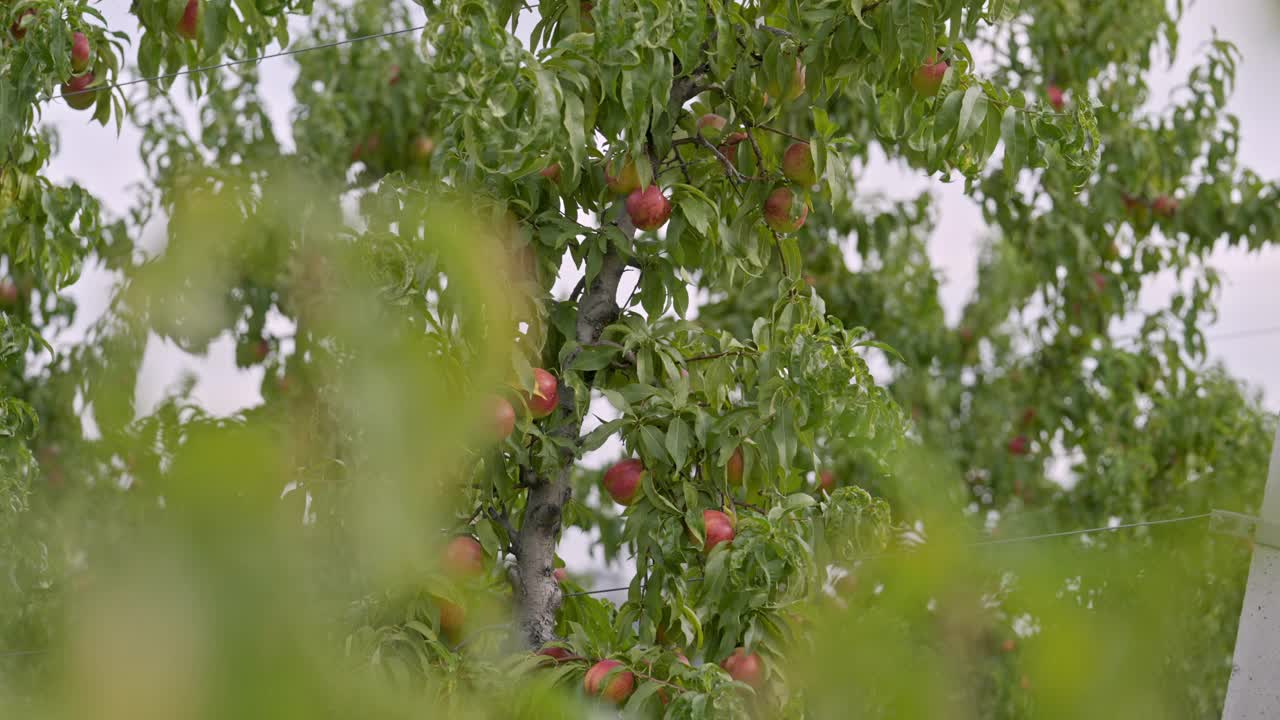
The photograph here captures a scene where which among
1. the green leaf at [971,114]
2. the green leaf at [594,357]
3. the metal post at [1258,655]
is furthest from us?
the green leaf at [594,357]

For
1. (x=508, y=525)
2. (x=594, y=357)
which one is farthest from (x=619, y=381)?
(x=508, y=525)

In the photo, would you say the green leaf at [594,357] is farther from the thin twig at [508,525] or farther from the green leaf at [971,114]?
the green leaf at [971,114]

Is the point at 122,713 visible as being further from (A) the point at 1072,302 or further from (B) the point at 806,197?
(A) the point at 1072,302

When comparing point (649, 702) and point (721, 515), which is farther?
point (721, 515)

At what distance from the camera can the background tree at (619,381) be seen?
0.16 metres

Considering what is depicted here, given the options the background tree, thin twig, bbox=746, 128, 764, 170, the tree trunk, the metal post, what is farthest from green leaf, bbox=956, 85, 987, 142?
the metal post

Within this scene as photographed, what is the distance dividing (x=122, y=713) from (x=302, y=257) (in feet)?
0.40

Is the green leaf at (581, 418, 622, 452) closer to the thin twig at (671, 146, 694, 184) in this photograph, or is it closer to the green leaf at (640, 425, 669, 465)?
the green leaf at (640, 425, 669, 465)

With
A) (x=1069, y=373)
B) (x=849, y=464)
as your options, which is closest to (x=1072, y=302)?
(x=1069, y=373)

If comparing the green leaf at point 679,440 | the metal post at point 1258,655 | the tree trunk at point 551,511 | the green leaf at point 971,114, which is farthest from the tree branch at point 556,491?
the metal post at point 1258,655

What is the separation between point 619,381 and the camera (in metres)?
1.27

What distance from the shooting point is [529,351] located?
1.17 m

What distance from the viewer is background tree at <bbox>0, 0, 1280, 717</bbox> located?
0.16 m

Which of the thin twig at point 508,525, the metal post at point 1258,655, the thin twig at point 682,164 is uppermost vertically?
the thin twig at point 682,164
